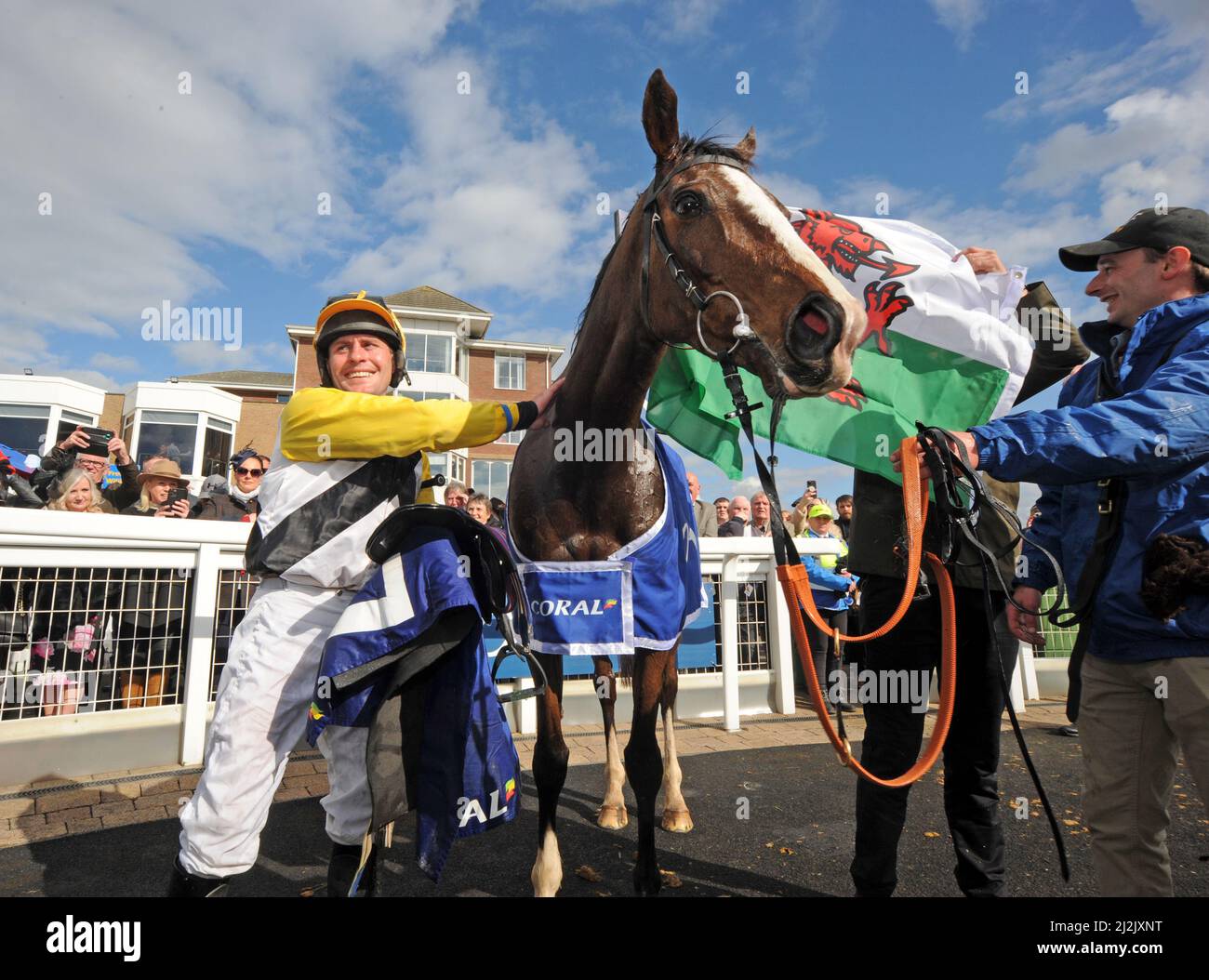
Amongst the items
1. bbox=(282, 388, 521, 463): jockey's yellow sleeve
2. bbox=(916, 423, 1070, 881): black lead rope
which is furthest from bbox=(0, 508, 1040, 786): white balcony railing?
bbox=(916, 423, 1070, 881): black lead rope

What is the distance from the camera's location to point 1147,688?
5.99 ft

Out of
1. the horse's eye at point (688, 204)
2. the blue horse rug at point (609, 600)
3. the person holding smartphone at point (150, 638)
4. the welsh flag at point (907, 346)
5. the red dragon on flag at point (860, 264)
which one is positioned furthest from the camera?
the person holding smartphone at point (150, 638)

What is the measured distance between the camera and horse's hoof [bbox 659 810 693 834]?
142 inches

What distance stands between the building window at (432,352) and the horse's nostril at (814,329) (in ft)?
116

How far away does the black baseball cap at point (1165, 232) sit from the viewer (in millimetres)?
1945

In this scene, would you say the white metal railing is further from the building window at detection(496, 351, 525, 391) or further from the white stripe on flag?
the building window at detection(496, 351, 525, 391)

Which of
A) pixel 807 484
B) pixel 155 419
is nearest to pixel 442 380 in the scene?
pixel 155 419

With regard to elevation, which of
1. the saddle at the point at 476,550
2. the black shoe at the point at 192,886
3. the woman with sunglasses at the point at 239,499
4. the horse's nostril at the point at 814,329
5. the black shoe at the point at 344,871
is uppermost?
the woman with sunglasses at the point at 239,499

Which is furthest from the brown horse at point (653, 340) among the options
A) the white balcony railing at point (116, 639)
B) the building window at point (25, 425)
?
the building window at point (25, 425)

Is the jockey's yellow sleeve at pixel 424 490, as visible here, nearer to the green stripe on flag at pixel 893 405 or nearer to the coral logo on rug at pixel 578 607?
the coral logo on rug at pixel 578 607

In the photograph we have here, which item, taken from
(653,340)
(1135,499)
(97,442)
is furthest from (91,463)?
(1135,499)

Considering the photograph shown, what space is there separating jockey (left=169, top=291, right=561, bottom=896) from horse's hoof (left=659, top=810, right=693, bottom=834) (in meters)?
1.89

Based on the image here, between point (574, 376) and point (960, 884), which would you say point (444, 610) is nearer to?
point (574, 376)
